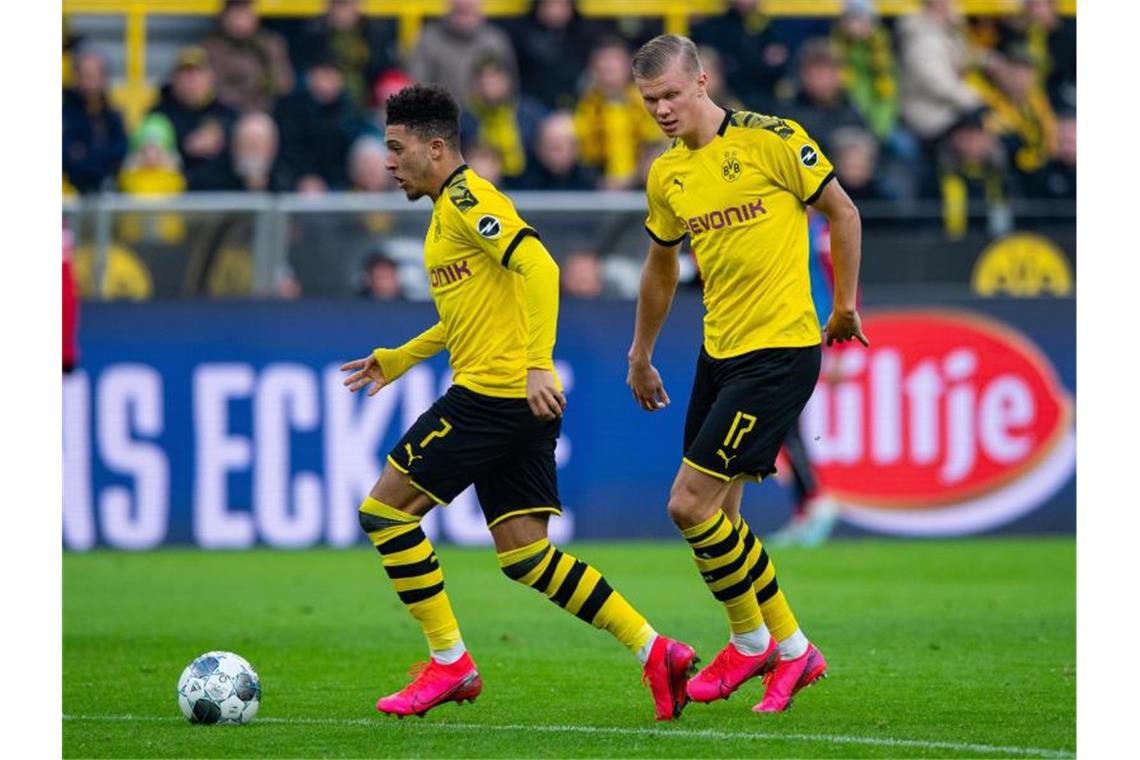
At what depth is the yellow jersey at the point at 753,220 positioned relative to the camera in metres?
7.43

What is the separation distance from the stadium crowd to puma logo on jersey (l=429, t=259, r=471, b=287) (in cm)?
779

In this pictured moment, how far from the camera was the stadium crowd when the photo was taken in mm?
16109

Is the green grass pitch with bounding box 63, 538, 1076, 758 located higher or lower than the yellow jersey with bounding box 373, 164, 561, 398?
lower

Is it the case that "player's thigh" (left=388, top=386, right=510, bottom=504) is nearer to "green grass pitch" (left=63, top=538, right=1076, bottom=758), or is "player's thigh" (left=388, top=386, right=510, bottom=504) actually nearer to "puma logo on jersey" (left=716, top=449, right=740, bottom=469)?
"puma logo on jersey" (left=716, top=449, right=740, bottom=469)

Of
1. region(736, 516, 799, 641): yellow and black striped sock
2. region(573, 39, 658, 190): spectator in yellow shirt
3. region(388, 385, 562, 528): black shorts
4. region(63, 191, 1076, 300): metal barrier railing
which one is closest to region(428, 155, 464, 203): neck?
region(388, 385, 562, 528): black shorts

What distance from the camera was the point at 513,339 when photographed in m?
7.52

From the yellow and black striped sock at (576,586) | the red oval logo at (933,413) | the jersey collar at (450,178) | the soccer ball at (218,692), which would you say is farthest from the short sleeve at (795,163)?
the red oval logo at (933,413)

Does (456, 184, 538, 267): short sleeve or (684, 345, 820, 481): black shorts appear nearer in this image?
(456, 184, 538, 267): short sleeve

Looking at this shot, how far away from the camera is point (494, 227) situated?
725cm

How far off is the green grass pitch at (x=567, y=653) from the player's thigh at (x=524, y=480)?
2.50 feet

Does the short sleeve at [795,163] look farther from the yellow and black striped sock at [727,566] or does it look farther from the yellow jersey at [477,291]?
the yellow and black striped sock at [727,566]

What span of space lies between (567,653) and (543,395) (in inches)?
104

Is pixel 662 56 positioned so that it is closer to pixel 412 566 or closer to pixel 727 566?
pixel 727 566

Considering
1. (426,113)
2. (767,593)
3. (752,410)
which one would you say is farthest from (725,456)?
(426,113)
